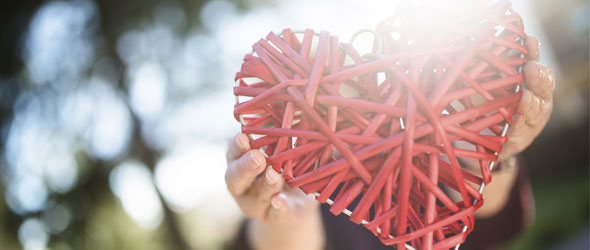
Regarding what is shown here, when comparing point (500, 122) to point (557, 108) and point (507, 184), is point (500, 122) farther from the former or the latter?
point (557, 108)

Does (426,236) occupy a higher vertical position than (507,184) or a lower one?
higher

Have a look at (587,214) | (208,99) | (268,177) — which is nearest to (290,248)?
(268,177)

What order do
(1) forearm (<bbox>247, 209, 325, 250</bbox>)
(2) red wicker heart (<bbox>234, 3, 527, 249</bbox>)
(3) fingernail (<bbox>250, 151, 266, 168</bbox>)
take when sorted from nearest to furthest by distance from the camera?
(2) red wicker heart (<bbox>234, 3, 527, 249</bbox>) < (3) fingernail (<bbox>250, 151, 266, 168</bbox>) < (1) forearm (<bbox>247, 209, 325, 250</bbox>)

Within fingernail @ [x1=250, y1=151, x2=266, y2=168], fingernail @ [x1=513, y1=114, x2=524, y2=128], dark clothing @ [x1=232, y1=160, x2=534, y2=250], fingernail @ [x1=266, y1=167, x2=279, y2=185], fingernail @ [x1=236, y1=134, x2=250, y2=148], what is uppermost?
fingernail @ [x1=513, y1=114, x2=524, y2=128]

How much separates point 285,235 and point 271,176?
17.8 inches

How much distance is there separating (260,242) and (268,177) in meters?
0.54

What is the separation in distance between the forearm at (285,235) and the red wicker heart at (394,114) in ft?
1.58

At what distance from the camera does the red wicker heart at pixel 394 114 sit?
47 cm

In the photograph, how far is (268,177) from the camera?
59 centimetres

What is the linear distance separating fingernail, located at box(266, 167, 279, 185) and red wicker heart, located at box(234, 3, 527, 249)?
0.05 meters

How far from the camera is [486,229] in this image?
3.90 ft

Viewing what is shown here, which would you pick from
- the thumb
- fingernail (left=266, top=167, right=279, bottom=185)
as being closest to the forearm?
the thumb

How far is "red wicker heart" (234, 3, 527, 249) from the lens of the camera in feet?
1.56

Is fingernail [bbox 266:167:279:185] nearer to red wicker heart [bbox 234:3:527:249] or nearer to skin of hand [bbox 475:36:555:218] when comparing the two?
red wicker heart [bbox 234:3:527:249]
